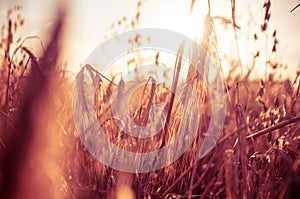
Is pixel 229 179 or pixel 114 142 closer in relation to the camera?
pixel 229 179

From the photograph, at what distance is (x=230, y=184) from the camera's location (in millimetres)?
652

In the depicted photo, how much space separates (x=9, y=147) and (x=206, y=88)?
0.61 meters

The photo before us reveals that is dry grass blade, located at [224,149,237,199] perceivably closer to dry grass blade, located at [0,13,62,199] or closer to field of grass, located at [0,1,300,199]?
field of grass, located at [0,1,300,199]

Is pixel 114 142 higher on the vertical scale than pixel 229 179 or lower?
higher

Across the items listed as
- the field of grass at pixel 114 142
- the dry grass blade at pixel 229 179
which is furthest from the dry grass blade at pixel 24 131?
the dry grass blade at pixel 229 179

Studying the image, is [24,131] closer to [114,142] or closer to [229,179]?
[229,179]

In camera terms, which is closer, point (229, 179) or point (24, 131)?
point (24, 131)

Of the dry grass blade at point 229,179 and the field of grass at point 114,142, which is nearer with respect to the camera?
the field of grass at point 114,142

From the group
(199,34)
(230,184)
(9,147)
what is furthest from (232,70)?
(9,147)

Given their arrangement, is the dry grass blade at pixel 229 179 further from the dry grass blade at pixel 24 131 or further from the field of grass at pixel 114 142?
the dry grass blade at pixel 24 131

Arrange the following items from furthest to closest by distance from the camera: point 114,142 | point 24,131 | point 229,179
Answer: point 114,142 < point 229,179 < point 24,131

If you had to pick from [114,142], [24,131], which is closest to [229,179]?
[24,131]

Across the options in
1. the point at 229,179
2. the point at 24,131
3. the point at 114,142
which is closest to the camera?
the point at 24,131

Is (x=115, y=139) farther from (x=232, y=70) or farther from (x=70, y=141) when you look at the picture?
(x=232, y=70)
